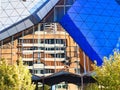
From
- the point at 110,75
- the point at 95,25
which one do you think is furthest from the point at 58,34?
the point at 110,75

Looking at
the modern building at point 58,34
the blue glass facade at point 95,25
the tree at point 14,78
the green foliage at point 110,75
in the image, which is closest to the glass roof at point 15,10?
the modern building at point 58,34

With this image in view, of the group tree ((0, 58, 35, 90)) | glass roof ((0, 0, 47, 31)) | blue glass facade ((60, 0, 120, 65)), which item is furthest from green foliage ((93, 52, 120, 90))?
glass roof ((0, 0, 47, 31))

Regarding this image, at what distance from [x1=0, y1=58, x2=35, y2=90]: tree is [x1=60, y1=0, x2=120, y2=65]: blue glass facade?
11969mm

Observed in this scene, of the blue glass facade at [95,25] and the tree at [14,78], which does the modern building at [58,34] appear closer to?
the blue glass facade at [95,25]

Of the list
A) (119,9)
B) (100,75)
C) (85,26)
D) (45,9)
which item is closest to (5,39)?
(45,9)

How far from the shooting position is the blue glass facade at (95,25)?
117ft

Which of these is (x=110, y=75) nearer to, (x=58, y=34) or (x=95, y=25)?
(x=58, y=34)

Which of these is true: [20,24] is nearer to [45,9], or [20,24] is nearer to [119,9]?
[45,9]

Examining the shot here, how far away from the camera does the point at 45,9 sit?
121 ft

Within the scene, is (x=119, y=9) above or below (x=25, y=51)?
above

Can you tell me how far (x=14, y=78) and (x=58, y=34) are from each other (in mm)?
13602

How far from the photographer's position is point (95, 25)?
36844 millimetres

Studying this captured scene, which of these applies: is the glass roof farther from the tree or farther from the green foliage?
the green foliage

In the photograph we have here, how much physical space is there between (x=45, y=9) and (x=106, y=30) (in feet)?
20.7
